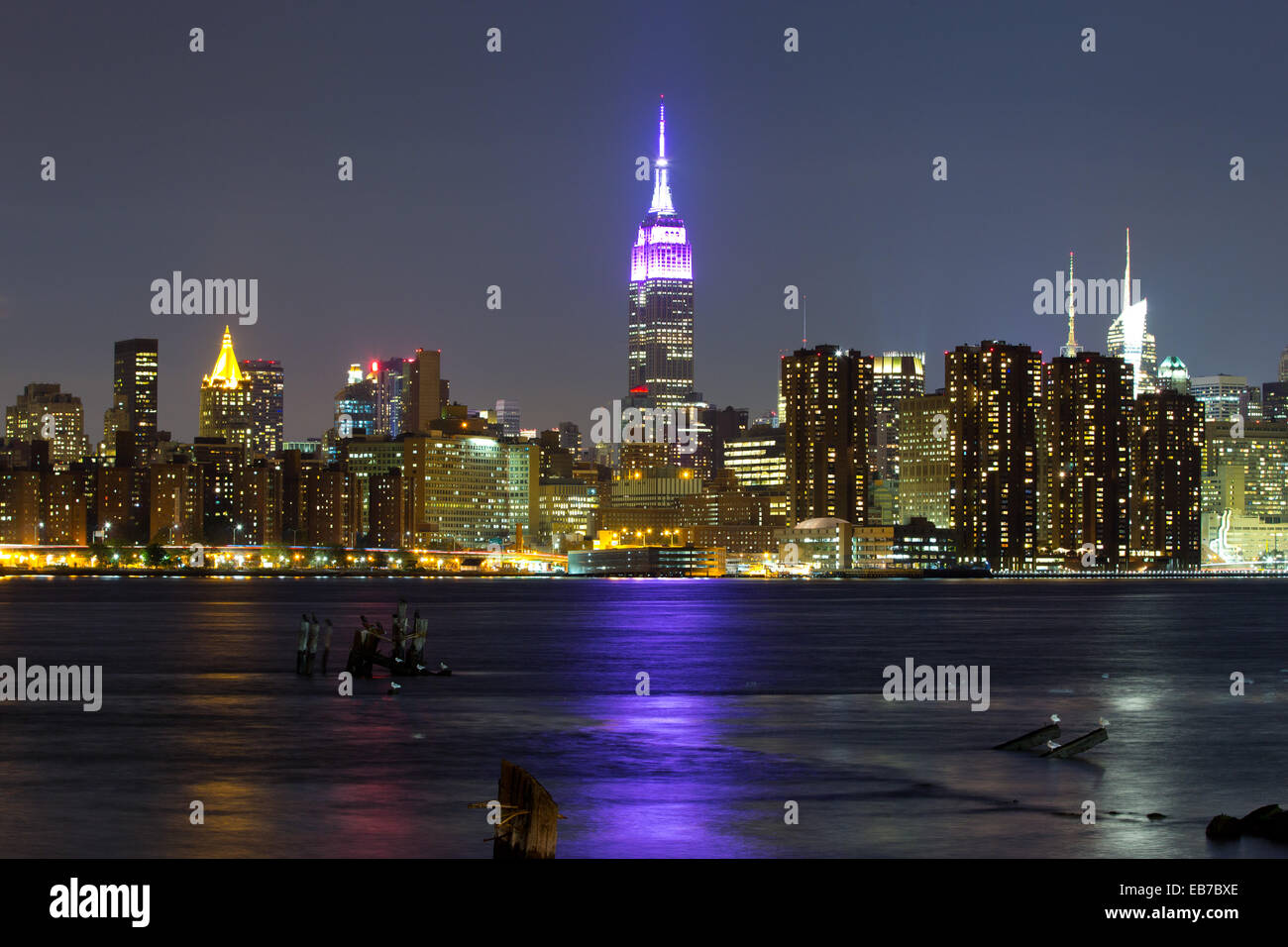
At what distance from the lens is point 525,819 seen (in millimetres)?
21859

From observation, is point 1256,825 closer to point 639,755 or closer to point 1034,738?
point 1034,738

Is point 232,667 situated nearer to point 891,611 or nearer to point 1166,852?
point 1166,852

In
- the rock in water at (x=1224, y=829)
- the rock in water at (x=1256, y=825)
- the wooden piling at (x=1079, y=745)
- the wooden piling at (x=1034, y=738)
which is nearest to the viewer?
the rock in water at (x=1256, y=825)

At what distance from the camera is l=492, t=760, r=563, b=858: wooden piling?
21719mm

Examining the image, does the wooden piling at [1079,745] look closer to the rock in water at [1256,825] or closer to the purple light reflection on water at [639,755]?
the purple light reflection on water at [639,755]

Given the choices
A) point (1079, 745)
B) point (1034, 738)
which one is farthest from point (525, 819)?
point (1034, 738)

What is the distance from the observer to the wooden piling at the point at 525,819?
71.3ft

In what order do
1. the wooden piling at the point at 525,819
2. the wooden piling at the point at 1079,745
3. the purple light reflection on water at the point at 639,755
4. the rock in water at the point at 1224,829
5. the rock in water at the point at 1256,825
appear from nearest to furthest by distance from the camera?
the wooden piling at the point at 525,819
the rock in water at the point at 1256,825
the rock in water at the point at 1224,829
the purple light reflection on water at the point at 639,755
the wooden piling at the point at 1079,745

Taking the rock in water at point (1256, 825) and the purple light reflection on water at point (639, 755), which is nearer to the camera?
the rock in water at point (1256, 825)

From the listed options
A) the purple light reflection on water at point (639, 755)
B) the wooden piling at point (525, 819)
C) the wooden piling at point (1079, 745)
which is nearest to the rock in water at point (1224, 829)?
the purple light reflection on water at point (639, 755)

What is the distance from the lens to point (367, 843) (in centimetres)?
2816

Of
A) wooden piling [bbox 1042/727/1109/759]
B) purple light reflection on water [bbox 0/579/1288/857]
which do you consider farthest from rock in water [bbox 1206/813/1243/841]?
wooden piling [bbox 1042/727/1109/759]
